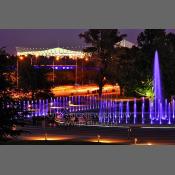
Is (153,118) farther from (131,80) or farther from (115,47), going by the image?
(115,47)

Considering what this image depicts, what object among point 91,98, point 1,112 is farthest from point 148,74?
point 1,112

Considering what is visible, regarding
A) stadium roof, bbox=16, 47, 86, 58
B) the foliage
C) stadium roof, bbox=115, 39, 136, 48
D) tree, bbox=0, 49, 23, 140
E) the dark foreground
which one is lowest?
the dark foreground

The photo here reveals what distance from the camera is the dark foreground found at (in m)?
23.2

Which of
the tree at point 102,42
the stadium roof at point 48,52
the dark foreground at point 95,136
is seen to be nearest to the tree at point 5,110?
the dark foreground at point 95,136

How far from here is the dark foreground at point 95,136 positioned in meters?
23.2

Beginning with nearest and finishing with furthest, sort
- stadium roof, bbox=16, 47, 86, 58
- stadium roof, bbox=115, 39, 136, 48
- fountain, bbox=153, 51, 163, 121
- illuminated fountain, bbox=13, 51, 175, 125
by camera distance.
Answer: illuminated fountain, bbox=13, 51, 175, 125 < stadium roof, bbox=16, 47, 86, 58 < fountain, bbox=153, 51, 163, 121 < stadium roof, bbox=115, 39, 136, 48

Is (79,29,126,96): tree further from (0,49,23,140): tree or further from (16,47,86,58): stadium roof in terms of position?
(0,49,23,140): tree

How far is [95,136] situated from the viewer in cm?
2583

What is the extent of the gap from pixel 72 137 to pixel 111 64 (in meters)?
20.4

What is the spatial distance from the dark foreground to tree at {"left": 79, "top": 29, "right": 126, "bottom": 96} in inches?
594

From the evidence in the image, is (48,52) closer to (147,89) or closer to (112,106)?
(112,106)

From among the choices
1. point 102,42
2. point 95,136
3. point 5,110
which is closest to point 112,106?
point 102,42

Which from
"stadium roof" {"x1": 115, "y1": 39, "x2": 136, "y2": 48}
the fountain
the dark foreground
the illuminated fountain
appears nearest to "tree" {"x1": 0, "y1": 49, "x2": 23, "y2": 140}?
the dark foreground

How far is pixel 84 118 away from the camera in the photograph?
111 feet
